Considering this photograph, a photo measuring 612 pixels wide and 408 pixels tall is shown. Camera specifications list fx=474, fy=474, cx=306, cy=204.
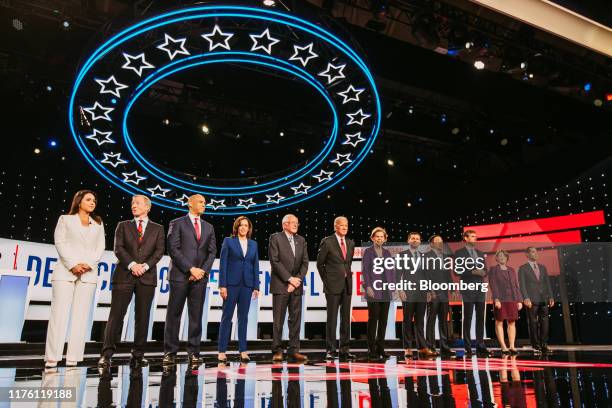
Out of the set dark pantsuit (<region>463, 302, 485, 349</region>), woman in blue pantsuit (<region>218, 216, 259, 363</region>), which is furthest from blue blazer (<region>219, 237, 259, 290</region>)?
dark pantsuit (<region>463, 302, 485, 349</region>)

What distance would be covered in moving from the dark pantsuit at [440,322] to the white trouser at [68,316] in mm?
3820

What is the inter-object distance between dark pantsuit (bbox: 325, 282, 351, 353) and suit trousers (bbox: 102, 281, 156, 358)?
1.87 metres

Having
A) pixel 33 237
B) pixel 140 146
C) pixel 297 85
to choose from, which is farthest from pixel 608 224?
pixel 33 237

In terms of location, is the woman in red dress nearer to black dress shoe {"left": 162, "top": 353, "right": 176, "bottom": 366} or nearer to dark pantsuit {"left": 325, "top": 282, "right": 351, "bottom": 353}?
dark pantsuit {"left": 325, "top": 282, "right": 351, "bottom": 353}

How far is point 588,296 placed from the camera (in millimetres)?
9727

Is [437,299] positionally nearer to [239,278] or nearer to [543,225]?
[239,278]

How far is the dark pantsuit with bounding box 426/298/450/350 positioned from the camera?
571 cm

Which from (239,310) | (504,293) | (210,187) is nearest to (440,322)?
(504,293)

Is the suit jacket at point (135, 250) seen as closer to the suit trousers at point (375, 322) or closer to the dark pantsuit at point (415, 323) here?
the suit trousers at point (375, 322)

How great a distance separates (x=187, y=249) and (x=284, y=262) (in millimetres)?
1037

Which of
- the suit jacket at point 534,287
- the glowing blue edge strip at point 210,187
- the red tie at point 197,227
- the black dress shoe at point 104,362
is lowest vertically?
the black dress shoe at point 104,362

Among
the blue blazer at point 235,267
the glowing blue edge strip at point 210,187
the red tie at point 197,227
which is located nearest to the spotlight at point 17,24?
the glowing blue edge strip at point 210,187

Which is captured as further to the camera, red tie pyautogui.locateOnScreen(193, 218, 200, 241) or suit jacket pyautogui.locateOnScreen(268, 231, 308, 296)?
suit jacket pyautogui.locateOnScreen(268, 231, 308, 296)

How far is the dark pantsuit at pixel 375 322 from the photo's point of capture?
5258 mm
